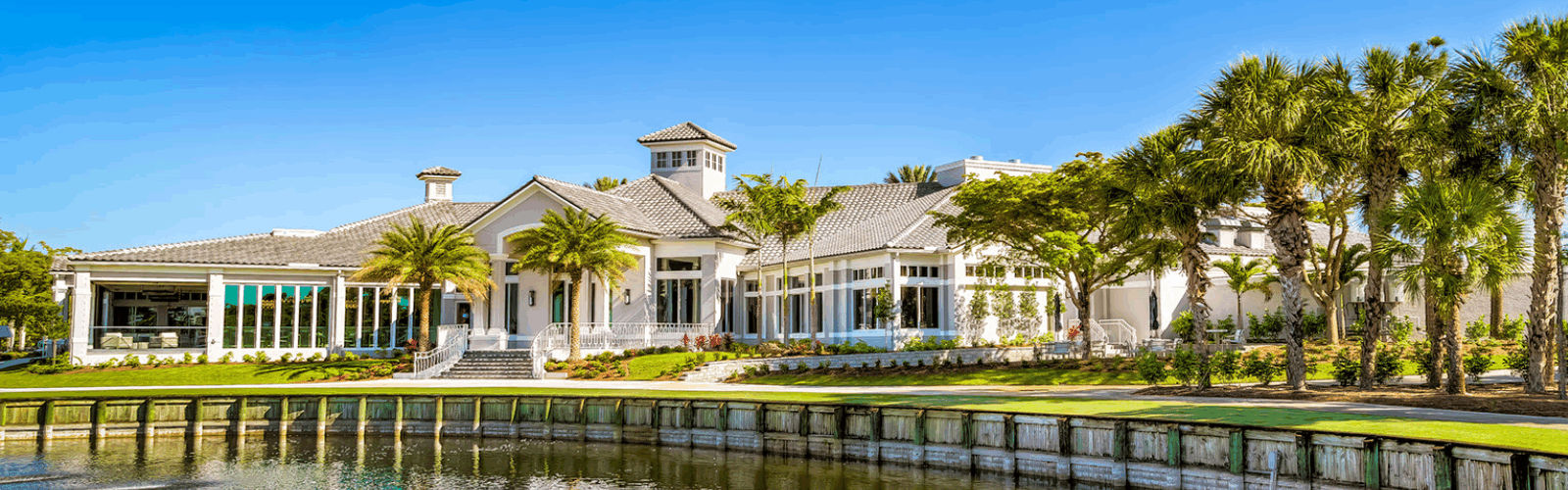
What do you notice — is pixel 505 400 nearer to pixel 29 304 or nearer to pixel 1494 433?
pixel 1494 433

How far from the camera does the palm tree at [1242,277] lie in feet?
131

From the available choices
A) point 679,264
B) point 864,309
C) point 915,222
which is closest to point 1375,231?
point 864,309

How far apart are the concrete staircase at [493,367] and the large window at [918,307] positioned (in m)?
12.4

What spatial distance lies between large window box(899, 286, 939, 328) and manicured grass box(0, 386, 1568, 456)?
1183cm

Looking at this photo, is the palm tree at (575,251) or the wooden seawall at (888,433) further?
the palm tree at (575,251)

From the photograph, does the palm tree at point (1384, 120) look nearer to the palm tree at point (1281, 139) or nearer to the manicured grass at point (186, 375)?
the palm tree at point (1281, 139)

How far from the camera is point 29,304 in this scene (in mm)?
51812

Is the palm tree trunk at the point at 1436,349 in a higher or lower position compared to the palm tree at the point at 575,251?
lower

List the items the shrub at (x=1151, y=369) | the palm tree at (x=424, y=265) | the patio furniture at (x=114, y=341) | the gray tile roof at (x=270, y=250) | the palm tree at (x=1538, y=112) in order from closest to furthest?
the palm tree at (x=1538, y=112), the shrub at (x=1151, y=369), the palm tree at (x=424, y=265), the patio furniture at (x=114, y=341), the gray tile roof at (x=270, y=250)

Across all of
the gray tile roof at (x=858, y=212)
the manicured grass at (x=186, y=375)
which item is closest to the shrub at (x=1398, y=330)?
the gray tile roof at (x=858, y=212)

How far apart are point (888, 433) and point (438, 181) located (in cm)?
3989

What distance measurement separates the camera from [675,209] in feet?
145

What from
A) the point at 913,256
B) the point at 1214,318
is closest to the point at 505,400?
the point at 913,256

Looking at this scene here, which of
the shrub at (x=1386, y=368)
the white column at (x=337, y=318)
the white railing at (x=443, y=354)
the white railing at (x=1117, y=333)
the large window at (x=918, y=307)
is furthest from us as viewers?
the white column at (x=337, y=318)
